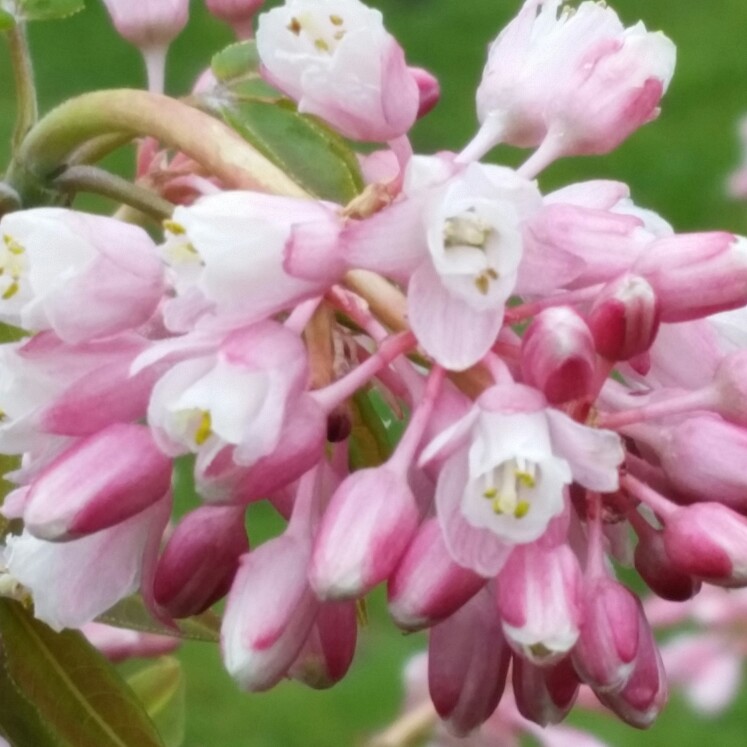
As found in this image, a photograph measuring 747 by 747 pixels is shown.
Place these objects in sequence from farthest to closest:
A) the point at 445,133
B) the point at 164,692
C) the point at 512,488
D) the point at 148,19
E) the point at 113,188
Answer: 1. the point at 445,133
2. the point at 164,692
3. the point at 148,19
4. the point at 113,188
5. the point at 512,488

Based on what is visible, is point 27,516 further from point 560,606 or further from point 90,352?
point 560,606

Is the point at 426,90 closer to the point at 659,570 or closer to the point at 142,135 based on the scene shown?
the point at 142,135

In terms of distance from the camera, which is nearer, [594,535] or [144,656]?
[594,535]

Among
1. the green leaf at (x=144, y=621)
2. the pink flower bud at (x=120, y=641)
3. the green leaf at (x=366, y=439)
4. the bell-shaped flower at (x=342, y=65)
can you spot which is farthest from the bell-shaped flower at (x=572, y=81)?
the pink flower bud at (x=120, y=641)

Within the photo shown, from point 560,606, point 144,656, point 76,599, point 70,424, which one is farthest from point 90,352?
point 144,656

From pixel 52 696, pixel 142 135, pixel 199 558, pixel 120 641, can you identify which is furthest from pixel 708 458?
pixel 120 641

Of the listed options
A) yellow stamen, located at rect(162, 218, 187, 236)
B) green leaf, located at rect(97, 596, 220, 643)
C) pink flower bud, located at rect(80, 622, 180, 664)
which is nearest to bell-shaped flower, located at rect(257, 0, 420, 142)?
yellow stamen, located at rect(162, 218, 187, 236)
